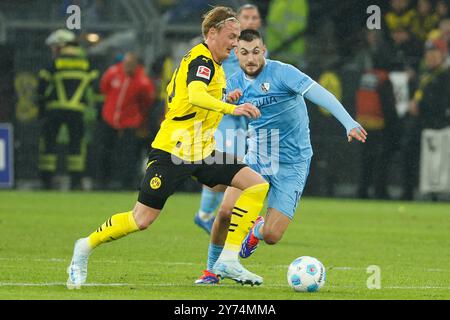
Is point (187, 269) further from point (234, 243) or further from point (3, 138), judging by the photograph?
point (3, 138)

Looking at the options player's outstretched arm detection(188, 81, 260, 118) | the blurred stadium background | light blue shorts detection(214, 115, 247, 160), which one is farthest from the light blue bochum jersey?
the blurred stadium background

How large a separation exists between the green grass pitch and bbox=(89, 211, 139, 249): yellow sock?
1.23 ft

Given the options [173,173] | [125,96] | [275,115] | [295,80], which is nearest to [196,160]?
[173,173]

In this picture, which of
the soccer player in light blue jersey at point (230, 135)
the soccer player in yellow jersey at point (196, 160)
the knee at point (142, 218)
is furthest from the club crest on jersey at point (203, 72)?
the soccer player in light blue jersey at point (230, 135)

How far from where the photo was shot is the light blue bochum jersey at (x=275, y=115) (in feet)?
35.2

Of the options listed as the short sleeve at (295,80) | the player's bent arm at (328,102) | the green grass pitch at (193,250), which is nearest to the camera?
the green grass pitch at (193,250)

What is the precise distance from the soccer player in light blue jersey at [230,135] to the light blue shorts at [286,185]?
2516 mm

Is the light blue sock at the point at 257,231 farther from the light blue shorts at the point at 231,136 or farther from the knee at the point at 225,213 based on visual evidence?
the light blue shorts at the point at 231,136

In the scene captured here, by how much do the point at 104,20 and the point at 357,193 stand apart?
520 centimetres

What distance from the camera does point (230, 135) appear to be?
13734 millimetres

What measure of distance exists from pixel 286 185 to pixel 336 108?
1293 mm

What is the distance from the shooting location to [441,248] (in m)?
13.6

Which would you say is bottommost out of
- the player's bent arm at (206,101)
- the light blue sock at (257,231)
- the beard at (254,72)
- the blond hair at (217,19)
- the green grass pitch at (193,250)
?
the green grass pitch at (193,250)

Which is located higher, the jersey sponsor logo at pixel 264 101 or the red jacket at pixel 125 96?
the red jacket at pixel 125 96
